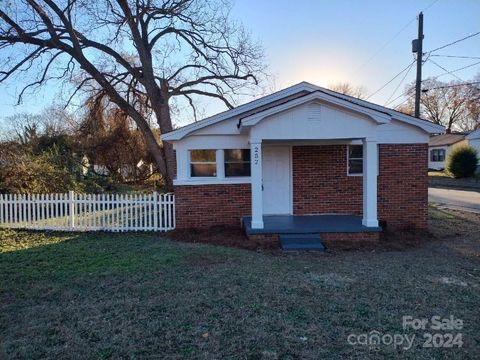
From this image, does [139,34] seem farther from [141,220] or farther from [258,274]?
[258,274]

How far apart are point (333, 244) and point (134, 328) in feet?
18.7

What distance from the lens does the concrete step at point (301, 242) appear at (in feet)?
26.8

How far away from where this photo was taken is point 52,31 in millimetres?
16922

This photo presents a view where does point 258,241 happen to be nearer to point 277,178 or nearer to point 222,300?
point 277,178

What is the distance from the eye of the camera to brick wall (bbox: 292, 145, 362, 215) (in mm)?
10719

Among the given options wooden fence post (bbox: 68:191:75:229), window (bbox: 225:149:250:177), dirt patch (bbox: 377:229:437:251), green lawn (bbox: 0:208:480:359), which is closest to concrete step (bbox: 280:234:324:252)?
green lawn (bbox: 0:208:480:359)

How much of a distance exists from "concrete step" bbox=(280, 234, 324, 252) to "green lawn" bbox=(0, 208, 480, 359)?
0.48 meters

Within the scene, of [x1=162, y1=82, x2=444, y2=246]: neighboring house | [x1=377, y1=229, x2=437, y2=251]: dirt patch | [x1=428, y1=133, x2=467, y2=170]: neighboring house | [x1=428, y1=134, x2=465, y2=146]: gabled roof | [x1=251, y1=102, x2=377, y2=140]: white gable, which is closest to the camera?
[x1=377, y1=229, x2=437, y2=251]: dirt patch

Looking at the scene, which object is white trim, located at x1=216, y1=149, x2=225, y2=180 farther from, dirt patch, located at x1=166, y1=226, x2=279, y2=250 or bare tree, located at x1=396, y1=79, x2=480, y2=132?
bare tree, located at x1=396, y1=79, x2=480, y2=132

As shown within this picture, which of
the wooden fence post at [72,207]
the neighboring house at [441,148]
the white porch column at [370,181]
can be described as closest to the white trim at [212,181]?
the wooden fence post at [72,207]

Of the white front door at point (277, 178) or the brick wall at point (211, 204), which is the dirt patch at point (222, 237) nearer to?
the brick wall at point (211, 204)

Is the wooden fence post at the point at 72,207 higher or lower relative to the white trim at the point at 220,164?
lower

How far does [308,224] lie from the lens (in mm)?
9328

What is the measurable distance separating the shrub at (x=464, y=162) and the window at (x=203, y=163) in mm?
23661
